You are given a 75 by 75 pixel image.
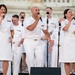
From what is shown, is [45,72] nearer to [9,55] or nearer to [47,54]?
[9,55]

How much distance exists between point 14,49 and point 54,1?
109 inches

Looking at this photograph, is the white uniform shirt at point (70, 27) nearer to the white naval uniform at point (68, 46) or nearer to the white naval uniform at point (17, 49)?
the white naval uniform at point (68, 46)

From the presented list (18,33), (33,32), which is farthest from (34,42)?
(18,33)

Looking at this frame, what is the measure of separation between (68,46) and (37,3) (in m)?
3.49

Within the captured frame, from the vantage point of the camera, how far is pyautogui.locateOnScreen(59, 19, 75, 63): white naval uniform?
5535 mm

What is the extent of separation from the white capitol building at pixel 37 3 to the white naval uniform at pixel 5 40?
3082 mm

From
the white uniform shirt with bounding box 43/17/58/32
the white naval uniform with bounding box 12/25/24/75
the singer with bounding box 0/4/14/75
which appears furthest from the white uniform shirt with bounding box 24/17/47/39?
the white uniform shirt with bounding box 43/17/58/32

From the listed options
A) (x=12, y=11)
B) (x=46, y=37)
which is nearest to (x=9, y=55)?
(x=46, y=37)

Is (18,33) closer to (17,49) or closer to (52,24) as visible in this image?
(17,49)

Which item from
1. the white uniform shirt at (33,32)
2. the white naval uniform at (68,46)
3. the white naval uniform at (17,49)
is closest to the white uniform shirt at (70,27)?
the white naval uniform at (68,46)

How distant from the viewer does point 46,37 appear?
18.7 ft

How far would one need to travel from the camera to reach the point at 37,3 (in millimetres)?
8883

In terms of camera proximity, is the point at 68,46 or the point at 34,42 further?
the point at 68,46

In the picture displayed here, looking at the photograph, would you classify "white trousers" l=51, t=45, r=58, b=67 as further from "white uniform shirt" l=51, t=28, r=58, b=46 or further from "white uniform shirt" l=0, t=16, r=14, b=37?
"white uniform shirt" l=0, t=16, r=14, b=37
